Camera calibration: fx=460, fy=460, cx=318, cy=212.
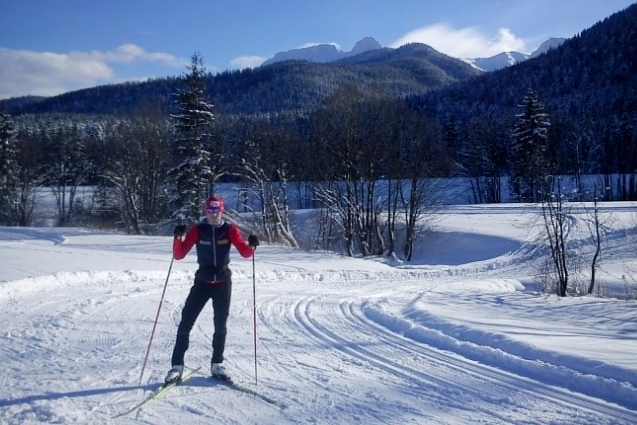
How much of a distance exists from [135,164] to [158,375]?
109 feet

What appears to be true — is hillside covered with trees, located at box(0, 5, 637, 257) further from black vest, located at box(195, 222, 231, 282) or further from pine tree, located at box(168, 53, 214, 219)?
black vest, located at box(195, 222, 231, 282)

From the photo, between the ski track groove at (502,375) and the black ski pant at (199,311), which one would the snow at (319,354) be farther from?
the black ski pant at (199,311)

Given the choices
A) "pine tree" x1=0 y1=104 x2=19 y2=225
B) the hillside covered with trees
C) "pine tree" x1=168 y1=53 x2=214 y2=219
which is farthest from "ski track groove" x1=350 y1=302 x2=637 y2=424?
"pine tree" x1=0 y1=104 x2=19 y2=225

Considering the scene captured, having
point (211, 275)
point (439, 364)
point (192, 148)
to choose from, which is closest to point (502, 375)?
point (439, 364)

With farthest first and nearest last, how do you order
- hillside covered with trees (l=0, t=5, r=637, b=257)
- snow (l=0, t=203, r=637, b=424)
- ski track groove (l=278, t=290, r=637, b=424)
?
hillside covered with trees (l=0, t=5, r=637, b=257), ski track groove (l=278, t=290, r=637, b=424), snow (l=0, t=203, r=637, b=424)

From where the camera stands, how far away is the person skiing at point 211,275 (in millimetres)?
5355

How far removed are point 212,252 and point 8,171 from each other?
47.5m

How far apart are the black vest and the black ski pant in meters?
0.11

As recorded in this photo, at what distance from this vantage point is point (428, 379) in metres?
5.50

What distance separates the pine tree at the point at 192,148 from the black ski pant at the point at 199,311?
943 inches

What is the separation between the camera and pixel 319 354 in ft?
21.1

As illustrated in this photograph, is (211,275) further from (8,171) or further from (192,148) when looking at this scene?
(8,171)

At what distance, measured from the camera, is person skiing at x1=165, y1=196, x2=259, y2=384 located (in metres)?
5.36

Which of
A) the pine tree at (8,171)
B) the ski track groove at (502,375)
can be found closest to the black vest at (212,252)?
the ski track groove at (502,375)
